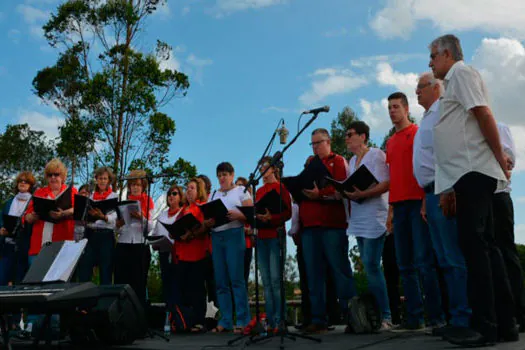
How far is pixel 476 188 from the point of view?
10.2ft

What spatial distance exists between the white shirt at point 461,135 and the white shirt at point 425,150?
2.23 ft

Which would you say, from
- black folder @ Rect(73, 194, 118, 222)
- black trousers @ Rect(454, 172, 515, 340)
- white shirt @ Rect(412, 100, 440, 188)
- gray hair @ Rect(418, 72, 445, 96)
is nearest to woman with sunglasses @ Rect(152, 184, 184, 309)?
black folder @ Rect(73, 194, 118, 222)

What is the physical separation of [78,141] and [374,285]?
584 inches

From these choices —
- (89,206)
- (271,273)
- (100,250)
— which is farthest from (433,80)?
(100,250)

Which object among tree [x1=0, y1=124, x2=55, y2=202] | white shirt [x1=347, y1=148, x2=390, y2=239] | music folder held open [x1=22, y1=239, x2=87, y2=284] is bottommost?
music folder held open [x1=22, y1=239, x2=87, y2=284]

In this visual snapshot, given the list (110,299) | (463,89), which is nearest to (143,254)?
(110,299)

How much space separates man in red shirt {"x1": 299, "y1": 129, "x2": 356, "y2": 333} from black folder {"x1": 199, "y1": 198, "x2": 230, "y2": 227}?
0.91 meters

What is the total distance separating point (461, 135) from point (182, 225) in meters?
3.33

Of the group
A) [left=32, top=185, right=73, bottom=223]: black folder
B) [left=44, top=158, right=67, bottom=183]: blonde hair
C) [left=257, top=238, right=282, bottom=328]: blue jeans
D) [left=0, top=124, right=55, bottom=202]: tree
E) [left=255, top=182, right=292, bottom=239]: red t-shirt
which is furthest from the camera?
[left=0, top=124, right=55, bottom=202]: tree

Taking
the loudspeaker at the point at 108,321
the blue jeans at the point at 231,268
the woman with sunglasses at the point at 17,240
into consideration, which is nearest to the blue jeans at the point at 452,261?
the blue jeans at the point at 231,268

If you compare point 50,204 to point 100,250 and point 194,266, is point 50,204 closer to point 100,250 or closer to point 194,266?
point 100,250

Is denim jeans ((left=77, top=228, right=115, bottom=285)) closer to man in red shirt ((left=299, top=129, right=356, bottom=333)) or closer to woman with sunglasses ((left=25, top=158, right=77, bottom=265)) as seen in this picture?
woman with sunglasses ((left=25, top=158, right=77, bottom=265))

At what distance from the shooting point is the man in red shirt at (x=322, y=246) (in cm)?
476

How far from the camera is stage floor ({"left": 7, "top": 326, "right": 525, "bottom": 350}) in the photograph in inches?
133
